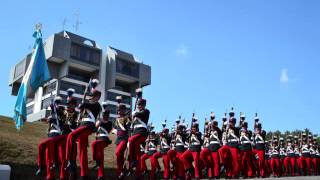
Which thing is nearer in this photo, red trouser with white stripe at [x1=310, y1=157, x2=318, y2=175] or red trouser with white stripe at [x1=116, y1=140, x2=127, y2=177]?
red trouser with white stripe at [x1=116, y1=140, x2=127, y2=177]

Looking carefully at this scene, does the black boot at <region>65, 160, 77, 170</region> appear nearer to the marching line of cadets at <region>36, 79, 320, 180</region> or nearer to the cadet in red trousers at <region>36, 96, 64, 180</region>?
the marching line of cadets at <region>36, 79, 320, 180</region>

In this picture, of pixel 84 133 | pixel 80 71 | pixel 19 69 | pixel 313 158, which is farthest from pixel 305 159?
pixel 19 69

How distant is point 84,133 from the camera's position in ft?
34.4

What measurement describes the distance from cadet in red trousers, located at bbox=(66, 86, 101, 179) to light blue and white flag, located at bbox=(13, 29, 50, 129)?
6770 millimetres

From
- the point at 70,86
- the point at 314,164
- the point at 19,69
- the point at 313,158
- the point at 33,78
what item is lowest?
the point at 314,164

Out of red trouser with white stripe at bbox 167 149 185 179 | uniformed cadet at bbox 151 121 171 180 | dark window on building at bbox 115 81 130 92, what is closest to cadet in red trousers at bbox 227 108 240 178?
red trouser with white stripe at bbox 167 149 185 179

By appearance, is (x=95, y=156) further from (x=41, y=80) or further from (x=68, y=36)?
(x=68, y=36)

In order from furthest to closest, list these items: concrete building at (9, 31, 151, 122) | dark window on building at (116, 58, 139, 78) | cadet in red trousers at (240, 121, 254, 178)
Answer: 1. dark window on building at (116, 58, 139, 78)
2. concrete building at (9, 31, 151, 122)
3. cadet in red trousers at (240, 121, 254, 178)

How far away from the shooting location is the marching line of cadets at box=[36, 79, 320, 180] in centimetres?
1080

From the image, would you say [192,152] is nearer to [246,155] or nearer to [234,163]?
[234,163]

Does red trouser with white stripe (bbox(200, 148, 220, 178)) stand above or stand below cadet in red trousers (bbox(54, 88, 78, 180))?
below

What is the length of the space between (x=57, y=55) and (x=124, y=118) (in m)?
66.6

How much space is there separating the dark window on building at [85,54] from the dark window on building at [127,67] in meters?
5.15

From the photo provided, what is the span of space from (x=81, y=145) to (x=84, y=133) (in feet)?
1.07
